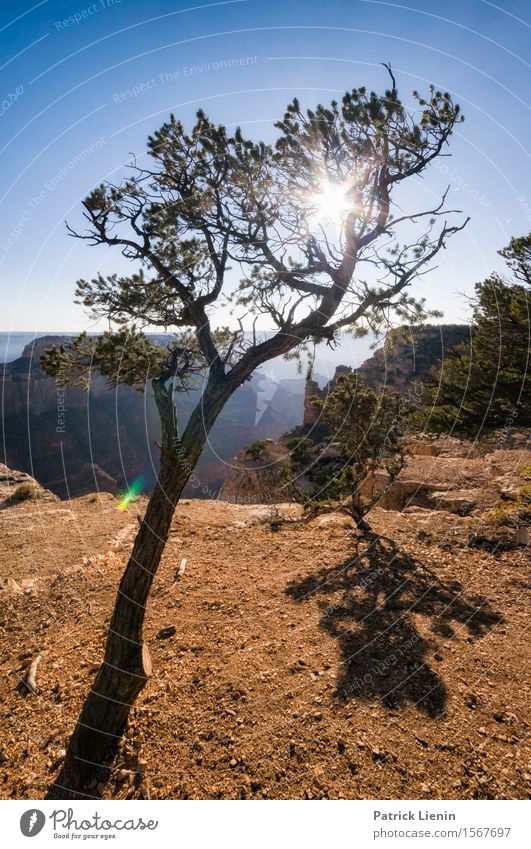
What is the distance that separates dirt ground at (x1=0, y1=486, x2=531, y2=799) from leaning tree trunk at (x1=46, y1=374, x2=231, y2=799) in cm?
32

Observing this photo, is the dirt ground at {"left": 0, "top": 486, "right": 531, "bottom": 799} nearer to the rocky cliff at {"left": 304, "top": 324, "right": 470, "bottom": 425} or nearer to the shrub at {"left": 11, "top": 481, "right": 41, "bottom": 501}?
the shrub at {"left": 11, "top": 481, "right": 41, "bottom": 501}

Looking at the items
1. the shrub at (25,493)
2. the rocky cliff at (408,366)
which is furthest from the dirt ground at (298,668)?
the rocky cliff at (408,366)

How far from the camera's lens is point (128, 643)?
5125 mm

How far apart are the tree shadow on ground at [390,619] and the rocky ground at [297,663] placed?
33mm

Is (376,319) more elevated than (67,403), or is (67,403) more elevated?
(376,319)

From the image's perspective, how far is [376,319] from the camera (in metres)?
6.95

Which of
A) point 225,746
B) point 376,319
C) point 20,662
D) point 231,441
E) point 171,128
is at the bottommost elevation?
point 231,441

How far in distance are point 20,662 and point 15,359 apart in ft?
279

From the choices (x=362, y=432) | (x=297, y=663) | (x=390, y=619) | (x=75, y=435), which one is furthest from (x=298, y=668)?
(x=75, y=435)

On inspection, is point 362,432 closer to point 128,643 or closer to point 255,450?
point 128,643

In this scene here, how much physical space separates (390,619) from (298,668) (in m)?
2.28

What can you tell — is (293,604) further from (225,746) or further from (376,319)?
(376,319)
